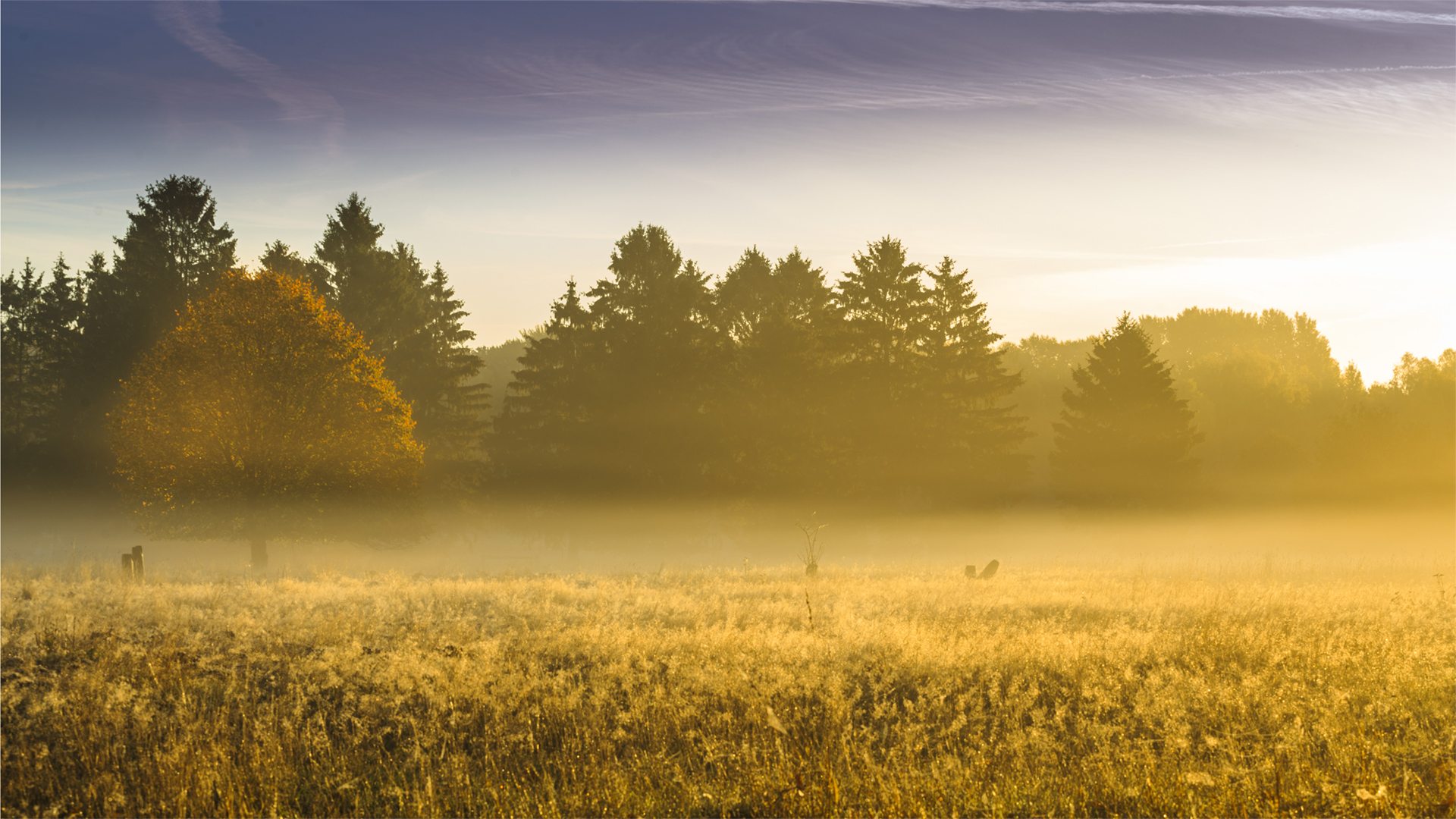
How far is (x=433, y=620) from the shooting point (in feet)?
45.8

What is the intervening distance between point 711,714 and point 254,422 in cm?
2281

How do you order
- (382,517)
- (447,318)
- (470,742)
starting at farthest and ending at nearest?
(447,318), (382,517), (470,742)

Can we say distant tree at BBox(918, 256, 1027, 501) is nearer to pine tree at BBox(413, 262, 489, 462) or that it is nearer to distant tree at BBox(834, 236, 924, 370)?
distant tree at BBox(834, 236, 924, 370)

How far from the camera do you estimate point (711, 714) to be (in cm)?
913

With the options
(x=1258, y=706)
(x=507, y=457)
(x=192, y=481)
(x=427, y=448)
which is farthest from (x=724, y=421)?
(x=1258, y=706)

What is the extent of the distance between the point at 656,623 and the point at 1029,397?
171ft

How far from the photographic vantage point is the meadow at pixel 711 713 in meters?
7.19

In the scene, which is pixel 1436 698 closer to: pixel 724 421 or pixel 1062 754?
pixel 1062 754

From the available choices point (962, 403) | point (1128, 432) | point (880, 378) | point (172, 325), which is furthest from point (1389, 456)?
point (172, 325)

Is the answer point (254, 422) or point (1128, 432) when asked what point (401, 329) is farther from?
point (1128, 432)

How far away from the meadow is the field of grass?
0.04 meters

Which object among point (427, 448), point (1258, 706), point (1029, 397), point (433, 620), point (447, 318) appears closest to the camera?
point (1258, 706)

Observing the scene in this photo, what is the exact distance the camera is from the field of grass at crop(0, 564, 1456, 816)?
7191 millimetres

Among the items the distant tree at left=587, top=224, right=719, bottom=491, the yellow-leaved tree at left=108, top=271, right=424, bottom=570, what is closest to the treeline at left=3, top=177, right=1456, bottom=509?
the distant tree at left=587, top=224, right=719, bottom=491
